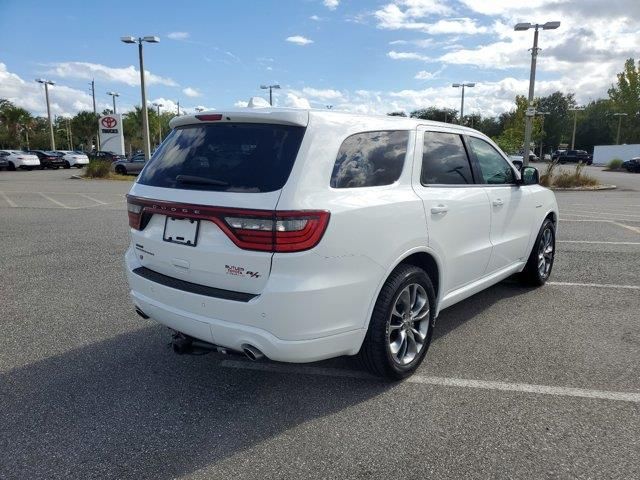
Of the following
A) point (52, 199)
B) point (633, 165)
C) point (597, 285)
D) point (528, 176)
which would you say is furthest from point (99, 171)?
point (633, 165)

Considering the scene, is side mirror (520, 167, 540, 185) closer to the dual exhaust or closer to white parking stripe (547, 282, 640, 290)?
white parking stripe (547, 282, 640, 290)

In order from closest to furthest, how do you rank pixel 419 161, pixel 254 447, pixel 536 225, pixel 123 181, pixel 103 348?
pixel 254 447, pixel 419 161, pixel 103 348, pixel 536 225, pixel 123 181

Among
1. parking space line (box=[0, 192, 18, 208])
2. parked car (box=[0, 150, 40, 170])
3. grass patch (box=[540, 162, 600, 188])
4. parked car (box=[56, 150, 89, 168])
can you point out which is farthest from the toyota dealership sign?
grass patch (box=[540, 162, 600, 188])

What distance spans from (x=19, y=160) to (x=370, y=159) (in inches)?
1672

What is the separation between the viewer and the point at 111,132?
45000mm

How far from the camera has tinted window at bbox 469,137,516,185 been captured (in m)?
4.35

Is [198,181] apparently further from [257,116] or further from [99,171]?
[99,171]

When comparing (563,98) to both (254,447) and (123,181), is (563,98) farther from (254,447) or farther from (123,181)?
(254,447)

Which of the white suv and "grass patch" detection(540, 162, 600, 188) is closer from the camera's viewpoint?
the white suv

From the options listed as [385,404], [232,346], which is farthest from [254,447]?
[385,404]

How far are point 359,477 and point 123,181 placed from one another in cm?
2570

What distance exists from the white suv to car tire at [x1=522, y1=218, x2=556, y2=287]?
2044 millimetres

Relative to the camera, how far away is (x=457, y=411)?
3.05 m

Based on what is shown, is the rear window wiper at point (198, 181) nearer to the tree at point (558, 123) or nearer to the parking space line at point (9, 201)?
the parking space line at point (9, 201)
